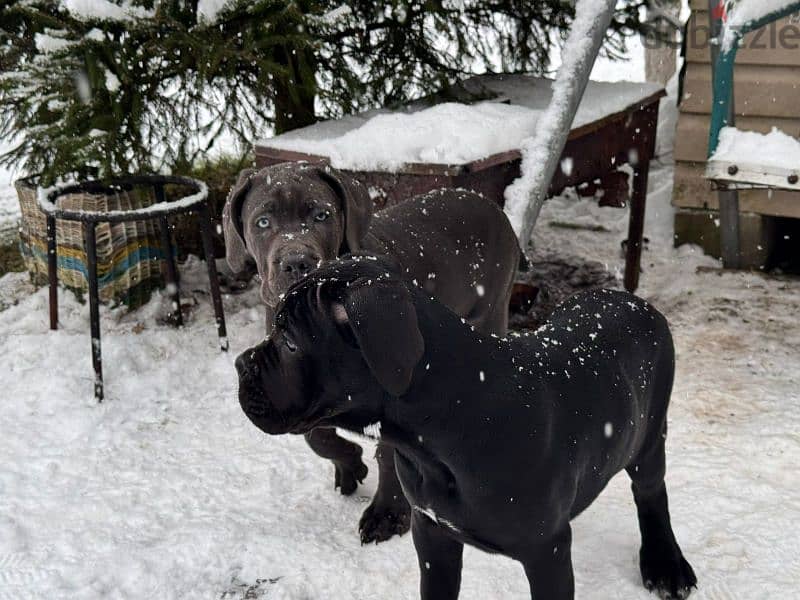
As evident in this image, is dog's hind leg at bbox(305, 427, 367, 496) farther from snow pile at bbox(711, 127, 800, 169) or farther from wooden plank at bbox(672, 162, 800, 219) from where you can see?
wooden plank at bbox(672, 162, 800, 219)

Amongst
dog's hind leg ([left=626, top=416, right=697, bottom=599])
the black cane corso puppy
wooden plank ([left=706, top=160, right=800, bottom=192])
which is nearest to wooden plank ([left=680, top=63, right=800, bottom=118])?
wooden plank ([left=706, top=160, right=800, bottom=192])

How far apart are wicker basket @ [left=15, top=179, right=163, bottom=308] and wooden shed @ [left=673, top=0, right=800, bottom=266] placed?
355 centimetres

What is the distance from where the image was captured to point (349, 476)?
360 cm

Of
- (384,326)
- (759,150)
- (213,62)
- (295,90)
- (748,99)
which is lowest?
(384,326)

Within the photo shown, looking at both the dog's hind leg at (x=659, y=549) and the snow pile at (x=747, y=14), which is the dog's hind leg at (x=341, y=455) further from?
the snow pile at (x=747, y=14)

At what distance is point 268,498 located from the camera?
12.0 ft

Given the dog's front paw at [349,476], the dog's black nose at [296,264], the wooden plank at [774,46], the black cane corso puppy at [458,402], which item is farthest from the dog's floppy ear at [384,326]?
the wooden plank at [774,46]

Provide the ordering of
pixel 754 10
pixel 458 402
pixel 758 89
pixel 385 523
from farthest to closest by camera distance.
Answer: pixel 758 89 → pixel 754 10 → pixel 385 523 → pixel 458 402

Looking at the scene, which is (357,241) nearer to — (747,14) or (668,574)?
(668,574)

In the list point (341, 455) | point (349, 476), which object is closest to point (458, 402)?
point (341, 455)

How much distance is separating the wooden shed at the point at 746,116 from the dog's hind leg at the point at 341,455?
11.4 ft

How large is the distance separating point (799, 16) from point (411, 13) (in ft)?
7.90

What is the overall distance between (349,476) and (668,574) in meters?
1.27

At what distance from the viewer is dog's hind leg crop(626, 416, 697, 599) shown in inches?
112
